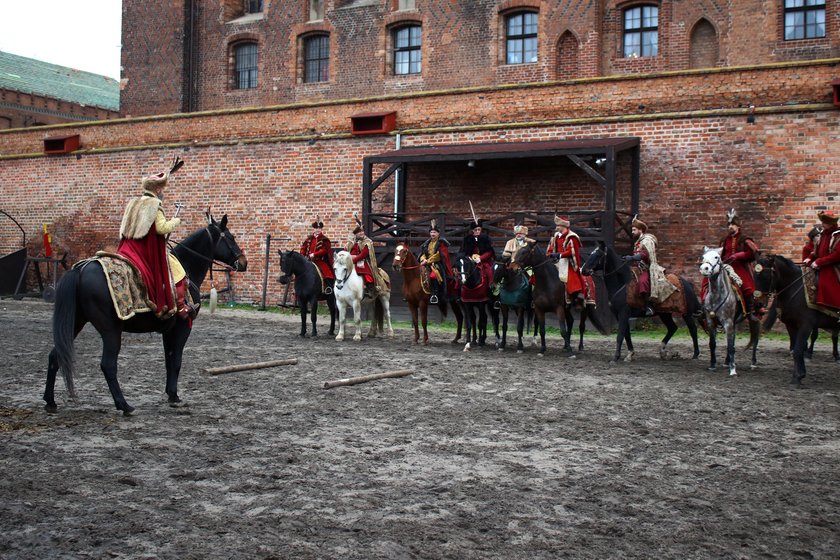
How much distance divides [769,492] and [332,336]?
11165 mm

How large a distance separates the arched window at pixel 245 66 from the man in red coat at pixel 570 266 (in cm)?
2112

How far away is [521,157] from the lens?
62.0ft

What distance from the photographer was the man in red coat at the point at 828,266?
1030cm

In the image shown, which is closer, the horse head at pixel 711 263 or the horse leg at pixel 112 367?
the horse leg at pixel 112 367

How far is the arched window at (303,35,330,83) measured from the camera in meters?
30.8

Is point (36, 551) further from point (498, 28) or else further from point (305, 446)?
point (498, 28)

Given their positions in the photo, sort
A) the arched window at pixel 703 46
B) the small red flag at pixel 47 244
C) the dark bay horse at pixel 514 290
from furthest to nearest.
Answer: the small red flag at pixel 47 244 → the arched window at pixel 703 46 → the dark bay horse at pixel 514 290

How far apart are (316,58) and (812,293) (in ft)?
77.0

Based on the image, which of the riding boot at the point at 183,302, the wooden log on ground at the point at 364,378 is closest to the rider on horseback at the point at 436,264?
the wooden log on ground at the point at 364,378

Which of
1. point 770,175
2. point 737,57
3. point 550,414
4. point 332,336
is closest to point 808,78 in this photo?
point 770,175

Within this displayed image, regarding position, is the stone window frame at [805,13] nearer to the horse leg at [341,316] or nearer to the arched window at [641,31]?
the arched window at [641,31]

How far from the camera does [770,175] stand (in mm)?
17547

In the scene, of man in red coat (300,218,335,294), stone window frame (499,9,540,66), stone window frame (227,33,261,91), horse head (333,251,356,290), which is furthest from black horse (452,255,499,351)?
stone window frame (227,33,261,91)

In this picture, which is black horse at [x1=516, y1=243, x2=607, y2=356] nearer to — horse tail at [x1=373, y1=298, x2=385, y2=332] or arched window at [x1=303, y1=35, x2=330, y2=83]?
horse tail at [x1=373, y1=298, x2=385, y2=332]
